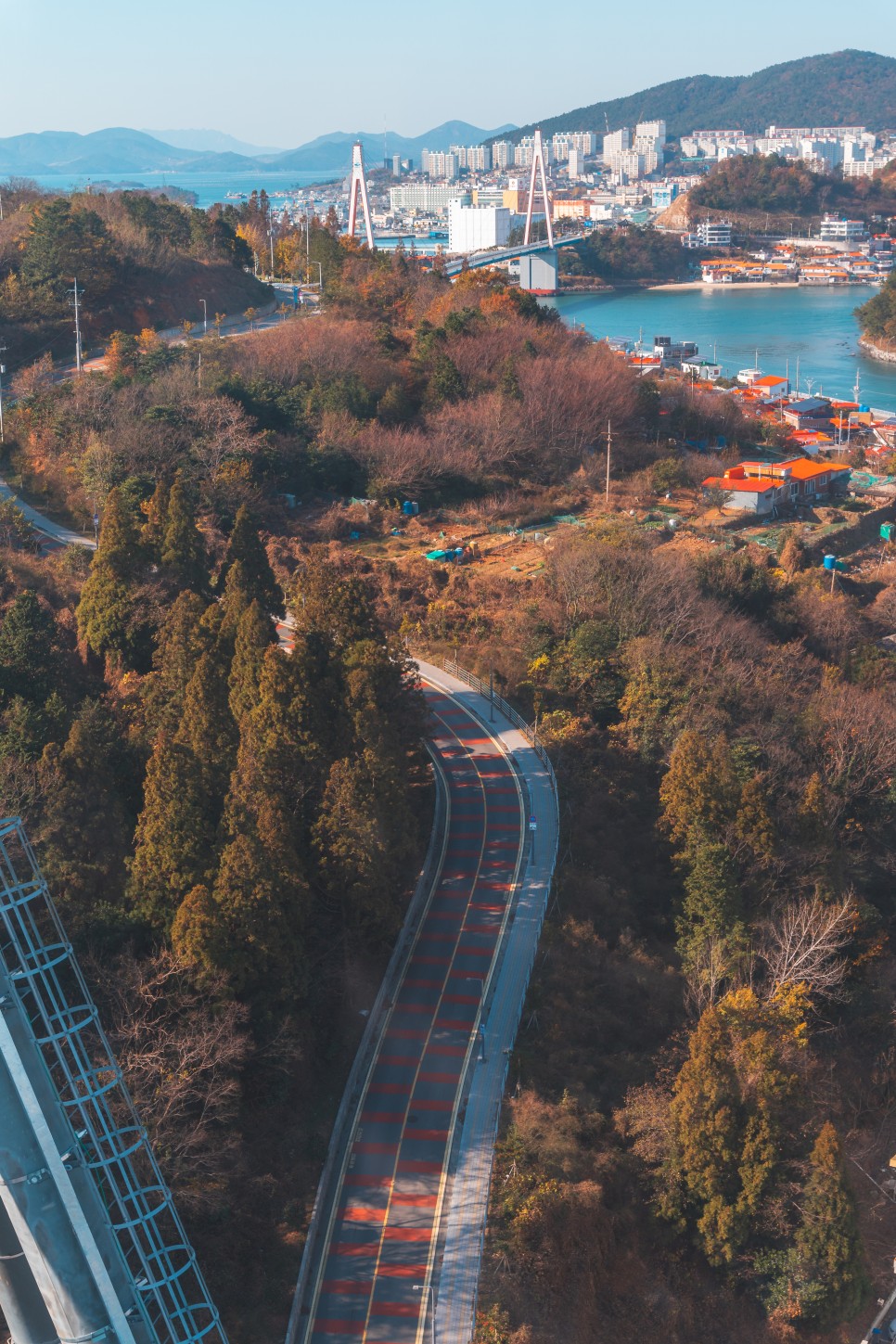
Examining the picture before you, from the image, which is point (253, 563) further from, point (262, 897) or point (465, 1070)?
point (465, 1070)

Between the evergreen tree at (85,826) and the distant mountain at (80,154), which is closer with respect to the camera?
the evergreen tree at (85,826)

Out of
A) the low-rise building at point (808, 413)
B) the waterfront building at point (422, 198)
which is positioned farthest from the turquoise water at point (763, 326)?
the waterfront building at point (422, 198)

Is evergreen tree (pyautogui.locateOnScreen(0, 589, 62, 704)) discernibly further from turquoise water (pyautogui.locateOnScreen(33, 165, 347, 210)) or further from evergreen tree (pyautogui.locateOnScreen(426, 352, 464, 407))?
turquoise water (pyautogui.locateOnScreen(33, 165, 347, 210))

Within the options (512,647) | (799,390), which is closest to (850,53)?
(799,390)

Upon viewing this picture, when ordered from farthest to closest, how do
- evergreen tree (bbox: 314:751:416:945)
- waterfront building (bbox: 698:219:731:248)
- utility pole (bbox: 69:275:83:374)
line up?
waterfront building (bbox: 698:219:731:248) < utility pole (bbox: 69:275:83:374) < evergreen tree (bbox: 314:751:416:945)

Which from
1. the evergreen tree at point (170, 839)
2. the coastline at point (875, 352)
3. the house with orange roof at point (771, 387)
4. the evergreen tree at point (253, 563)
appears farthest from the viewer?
the coastline at point (875, 352)

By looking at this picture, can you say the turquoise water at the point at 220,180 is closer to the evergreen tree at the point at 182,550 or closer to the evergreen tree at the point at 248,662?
the evergreen tree at the point at 182,550

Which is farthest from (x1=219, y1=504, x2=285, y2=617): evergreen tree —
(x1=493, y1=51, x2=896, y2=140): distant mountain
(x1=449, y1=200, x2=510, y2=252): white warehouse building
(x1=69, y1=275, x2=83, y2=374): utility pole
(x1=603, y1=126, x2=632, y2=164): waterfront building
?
(x1=493, y1=51, x2=896, y2=140): distant mountain
